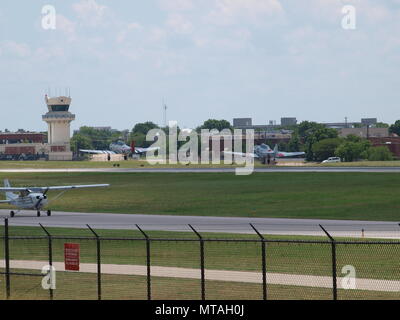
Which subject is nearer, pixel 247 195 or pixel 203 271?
pixel 203 271

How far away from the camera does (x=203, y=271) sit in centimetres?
2788

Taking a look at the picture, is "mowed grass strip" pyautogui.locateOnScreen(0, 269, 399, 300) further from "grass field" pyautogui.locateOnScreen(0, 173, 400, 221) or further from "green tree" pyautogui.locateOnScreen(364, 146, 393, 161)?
"green tree" pyautogui.locateOnScreen(364, 146, 393, 161)

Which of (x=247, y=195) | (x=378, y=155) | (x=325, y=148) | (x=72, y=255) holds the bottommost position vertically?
(x=247, y=195)

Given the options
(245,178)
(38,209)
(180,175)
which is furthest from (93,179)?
(38,209)

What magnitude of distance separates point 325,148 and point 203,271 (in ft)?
485

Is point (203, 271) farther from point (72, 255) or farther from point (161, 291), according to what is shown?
point (72, 255)

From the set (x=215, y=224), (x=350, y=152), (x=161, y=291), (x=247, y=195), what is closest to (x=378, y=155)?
(x=350, y=152)

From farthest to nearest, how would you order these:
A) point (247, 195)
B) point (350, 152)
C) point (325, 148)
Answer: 1. point (325, 148)
2. point (350, 152)
3. point (247, 195)

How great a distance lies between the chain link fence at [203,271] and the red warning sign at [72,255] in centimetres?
4

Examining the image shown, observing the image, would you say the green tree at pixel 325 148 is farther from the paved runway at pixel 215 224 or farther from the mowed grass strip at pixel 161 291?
the mowed grass strip at pixel 161 291

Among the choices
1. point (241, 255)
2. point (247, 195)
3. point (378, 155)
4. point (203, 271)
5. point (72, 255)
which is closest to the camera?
point (203, 271)

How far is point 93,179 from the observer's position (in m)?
107

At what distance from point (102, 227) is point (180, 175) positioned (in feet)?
174
